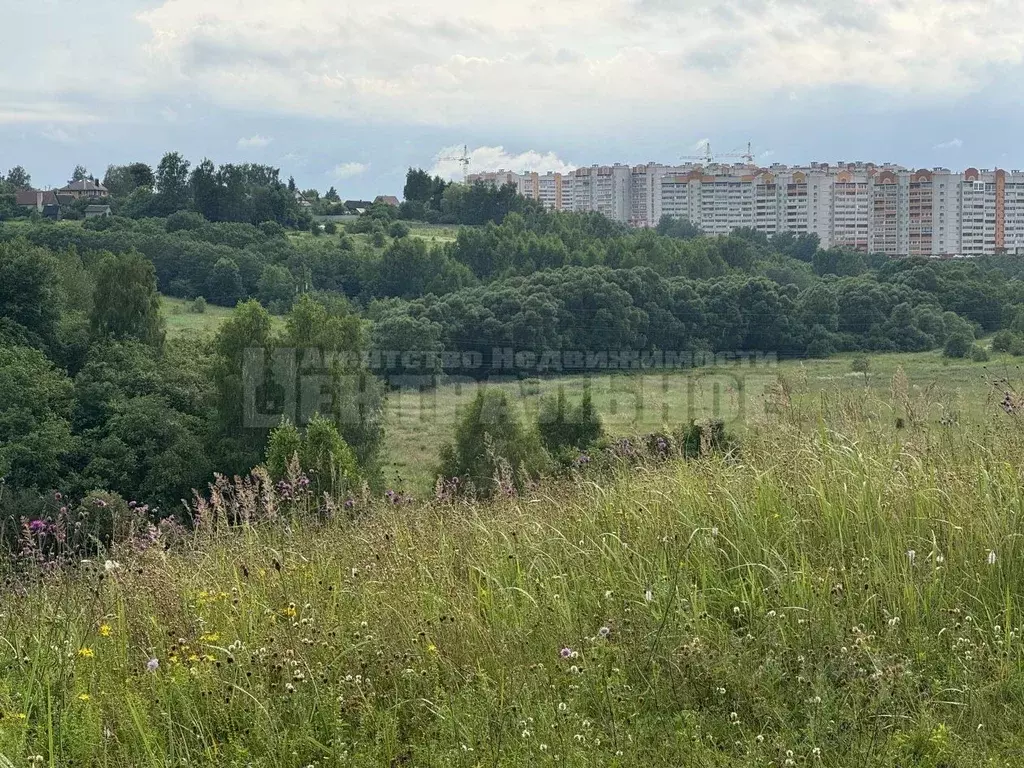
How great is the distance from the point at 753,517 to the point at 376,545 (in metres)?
1.67

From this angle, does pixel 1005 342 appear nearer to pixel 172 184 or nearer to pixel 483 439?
pixel 483 439

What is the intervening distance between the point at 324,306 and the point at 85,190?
70708 millimetres

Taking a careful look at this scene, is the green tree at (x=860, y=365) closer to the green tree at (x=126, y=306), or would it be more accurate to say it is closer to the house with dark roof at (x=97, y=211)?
the green tree at (x=126, y=306)

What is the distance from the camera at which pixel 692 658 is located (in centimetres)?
322

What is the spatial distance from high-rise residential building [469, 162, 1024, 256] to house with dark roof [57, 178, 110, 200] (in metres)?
40.5

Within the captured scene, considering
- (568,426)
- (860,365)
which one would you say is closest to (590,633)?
(568,426)

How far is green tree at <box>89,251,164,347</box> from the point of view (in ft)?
147

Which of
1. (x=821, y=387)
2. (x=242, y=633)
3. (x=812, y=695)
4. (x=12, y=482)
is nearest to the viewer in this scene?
(x=812, y=695)

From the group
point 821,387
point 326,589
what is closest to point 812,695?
point 326,589

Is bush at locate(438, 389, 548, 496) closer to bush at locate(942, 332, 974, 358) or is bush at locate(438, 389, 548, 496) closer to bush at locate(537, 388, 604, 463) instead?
bush at locate(537, 388, 604, 463)

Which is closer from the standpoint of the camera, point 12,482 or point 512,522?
point 512,522

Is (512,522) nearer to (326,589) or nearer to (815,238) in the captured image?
(326,589)

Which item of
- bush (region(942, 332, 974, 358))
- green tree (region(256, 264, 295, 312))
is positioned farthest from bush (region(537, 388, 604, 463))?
green tree (region(256, 264, 295, 312))

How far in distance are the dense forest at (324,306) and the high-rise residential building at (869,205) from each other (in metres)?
14.2
